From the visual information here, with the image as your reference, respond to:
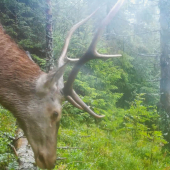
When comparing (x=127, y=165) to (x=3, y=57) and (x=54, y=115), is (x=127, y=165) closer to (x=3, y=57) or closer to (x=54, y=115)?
(x=54, y=115)

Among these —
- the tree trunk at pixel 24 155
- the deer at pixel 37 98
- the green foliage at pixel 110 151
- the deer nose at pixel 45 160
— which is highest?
the deer at pixel 37 98

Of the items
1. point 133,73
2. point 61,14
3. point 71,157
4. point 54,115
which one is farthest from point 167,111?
point 61,14

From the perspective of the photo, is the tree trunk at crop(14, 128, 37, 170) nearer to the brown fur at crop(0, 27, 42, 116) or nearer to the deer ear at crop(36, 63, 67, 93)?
the brown fur at crop(0, 27, 42, 116)

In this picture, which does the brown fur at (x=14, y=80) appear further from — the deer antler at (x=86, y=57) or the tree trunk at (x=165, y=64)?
the tree trunk at (x=165, y=64)

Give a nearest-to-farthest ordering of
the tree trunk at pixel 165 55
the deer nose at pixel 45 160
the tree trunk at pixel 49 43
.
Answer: the deer nose at pixel 45 160, the tree trunk at pixel 165 55, the tree trunk at pixel 49 43

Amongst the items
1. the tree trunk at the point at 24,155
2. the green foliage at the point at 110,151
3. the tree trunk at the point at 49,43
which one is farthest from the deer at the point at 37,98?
the tree trunk at the point at 49,43

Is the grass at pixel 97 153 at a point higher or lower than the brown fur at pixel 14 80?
lower

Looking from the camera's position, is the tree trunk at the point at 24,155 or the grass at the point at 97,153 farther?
the grass at the point at 97,153

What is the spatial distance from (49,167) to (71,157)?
1.31 meters

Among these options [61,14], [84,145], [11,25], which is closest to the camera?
[84,145]

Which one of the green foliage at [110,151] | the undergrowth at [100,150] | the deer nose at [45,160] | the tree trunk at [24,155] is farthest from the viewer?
the green foliage at [110,151]

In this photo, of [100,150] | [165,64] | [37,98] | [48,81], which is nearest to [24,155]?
[37,98]

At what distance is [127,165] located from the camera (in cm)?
461

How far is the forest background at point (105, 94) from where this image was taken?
15.4 ft
